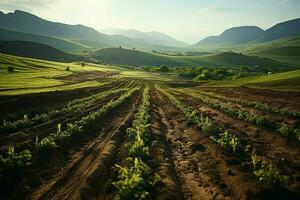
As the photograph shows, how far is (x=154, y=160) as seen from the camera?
16.1 m

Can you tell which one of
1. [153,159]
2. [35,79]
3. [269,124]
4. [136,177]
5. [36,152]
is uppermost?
[35,79]

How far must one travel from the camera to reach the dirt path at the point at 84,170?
1243 centimetres

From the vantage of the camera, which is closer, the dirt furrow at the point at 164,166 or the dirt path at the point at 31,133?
the dirt furrow at the point at 164,166

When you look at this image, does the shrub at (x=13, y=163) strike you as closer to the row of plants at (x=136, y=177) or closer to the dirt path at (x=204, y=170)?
the row of plants at (x=136, y=177)

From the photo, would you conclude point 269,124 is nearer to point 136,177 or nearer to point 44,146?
point 136,177

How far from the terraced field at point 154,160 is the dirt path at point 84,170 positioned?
42mm

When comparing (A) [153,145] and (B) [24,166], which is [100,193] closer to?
(B) [24,166]

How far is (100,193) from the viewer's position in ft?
40.8

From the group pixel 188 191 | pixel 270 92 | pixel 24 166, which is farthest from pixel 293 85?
pixel 24 166

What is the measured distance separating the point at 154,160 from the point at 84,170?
3630 mm

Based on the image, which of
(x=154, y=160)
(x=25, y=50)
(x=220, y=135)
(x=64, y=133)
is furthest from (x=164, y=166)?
(x=25, y=50)

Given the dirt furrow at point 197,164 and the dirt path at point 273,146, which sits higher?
the dirt path at point 273,146

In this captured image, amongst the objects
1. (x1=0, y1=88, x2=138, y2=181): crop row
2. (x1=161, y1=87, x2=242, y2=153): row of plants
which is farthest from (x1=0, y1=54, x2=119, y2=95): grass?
(x1=161, y1=87, x2=242, y2=153): row of plants

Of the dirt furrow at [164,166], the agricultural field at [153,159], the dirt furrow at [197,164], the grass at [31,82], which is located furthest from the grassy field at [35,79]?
the dirt furrow at [197,164]
